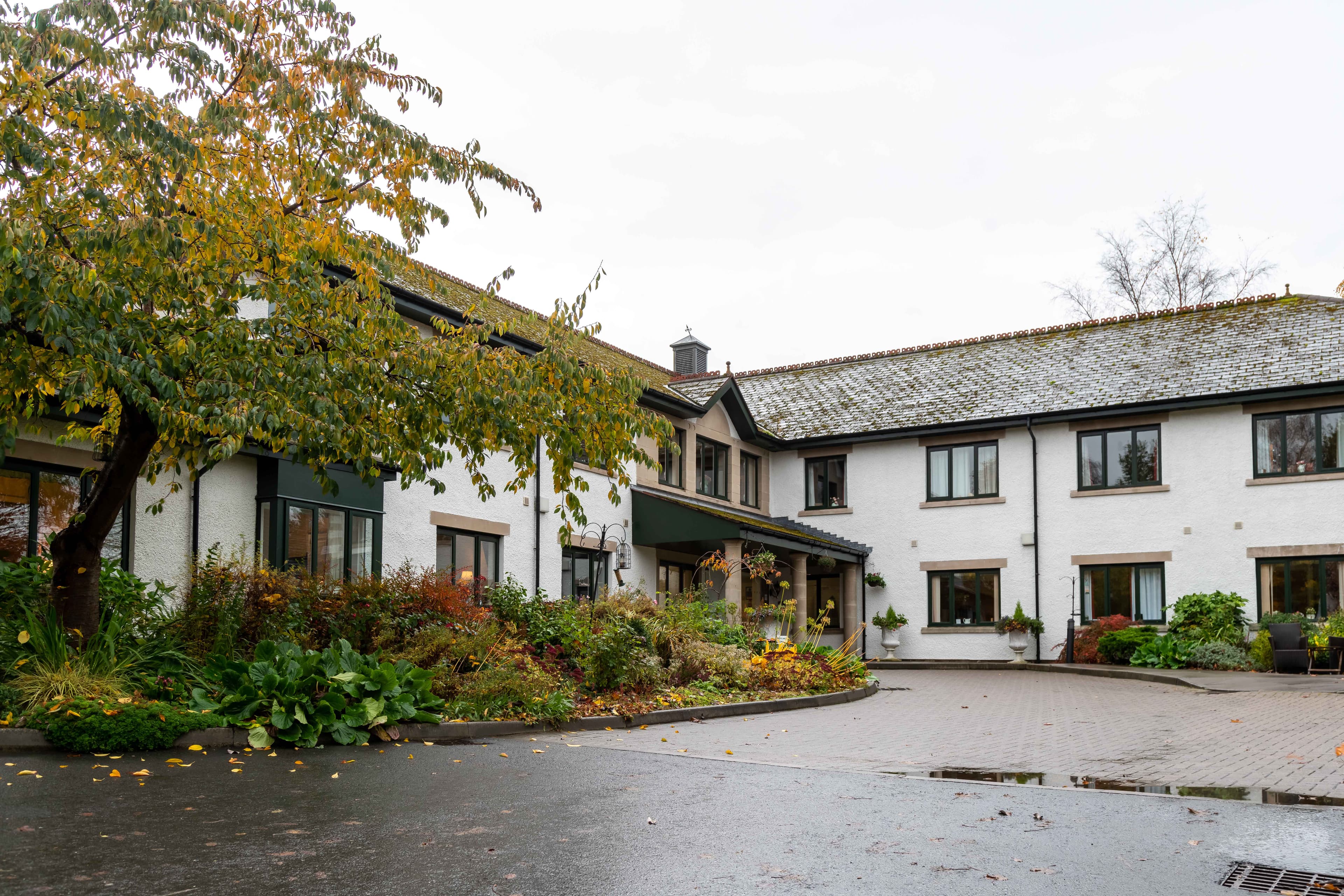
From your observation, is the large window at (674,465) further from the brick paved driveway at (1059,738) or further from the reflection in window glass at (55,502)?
the reflection in window glass at (55,502)

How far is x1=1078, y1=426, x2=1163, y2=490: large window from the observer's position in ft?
80.0

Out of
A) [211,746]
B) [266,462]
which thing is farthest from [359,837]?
[266,462]

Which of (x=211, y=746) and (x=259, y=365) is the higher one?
(x=259, y=365)

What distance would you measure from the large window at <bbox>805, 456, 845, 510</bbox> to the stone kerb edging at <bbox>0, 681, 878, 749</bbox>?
12.7 metres

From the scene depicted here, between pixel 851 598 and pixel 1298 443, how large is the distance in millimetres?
9914

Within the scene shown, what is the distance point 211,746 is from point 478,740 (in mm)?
2266

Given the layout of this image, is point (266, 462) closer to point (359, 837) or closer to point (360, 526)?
point (360, 526)

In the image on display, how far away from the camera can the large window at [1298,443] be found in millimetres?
22484

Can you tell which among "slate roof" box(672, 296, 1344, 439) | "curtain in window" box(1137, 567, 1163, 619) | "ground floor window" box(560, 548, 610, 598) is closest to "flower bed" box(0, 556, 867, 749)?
"ground floor window" box(560, 548, 610, 598)

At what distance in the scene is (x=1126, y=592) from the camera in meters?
24.4

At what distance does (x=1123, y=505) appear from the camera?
2445 cm

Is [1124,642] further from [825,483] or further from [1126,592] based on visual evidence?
[825,483]

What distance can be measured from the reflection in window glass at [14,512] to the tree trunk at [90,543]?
2.30 m

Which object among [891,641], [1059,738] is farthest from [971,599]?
[1059,738]
